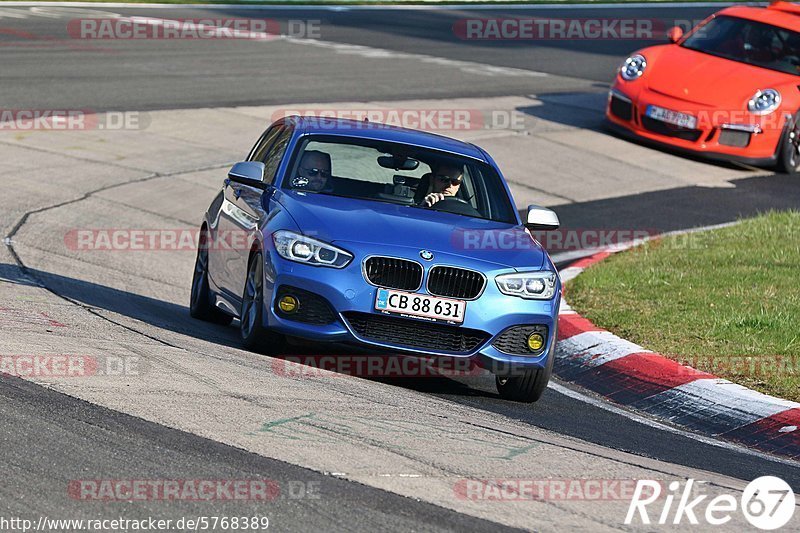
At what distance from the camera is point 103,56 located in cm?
2289

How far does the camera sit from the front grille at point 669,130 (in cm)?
1855

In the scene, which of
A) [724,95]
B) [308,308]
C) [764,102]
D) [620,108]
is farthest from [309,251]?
[620,108]

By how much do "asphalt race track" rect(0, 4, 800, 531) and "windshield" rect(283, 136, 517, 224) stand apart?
3.72ft

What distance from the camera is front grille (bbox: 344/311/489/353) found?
7922 millimetres

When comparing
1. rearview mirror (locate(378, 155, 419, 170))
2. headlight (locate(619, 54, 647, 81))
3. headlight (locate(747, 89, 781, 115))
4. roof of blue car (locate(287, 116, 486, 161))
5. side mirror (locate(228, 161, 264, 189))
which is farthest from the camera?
headlight (locate(619, 54, 647, 81))

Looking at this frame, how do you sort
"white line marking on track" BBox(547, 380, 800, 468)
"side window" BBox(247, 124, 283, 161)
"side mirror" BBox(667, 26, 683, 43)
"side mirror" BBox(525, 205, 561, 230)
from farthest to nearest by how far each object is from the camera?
"side mirror" BBox(667, 26, 683, 43) → "side window" BBox(247, 124, 283, 161) → "side mirror" BBox(525, 205, 561, 230) → "white line marking on track" BBox(547, 380, 800, 468)

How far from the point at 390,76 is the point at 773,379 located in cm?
1523

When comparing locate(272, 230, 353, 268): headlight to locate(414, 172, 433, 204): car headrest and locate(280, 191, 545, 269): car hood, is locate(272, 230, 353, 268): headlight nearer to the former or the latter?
locate(280, 191, 545, 269): car hood

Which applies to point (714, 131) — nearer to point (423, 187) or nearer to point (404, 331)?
point (423, 187)

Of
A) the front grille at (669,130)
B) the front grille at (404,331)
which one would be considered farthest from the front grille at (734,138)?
the front grille at (404,331)

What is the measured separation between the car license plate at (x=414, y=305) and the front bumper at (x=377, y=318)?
39 millimetres

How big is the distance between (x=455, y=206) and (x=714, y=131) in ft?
32.9

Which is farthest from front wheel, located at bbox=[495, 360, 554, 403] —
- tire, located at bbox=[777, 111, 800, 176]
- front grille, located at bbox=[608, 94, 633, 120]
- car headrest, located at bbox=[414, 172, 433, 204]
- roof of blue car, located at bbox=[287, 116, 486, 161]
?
front grille, located at bbox=[608, 94, 633, 120]

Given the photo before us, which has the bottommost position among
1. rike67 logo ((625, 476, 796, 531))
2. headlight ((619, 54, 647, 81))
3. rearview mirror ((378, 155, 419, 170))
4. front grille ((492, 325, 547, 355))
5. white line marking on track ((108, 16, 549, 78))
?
white line marking on track ((108, 16, 549, 78))
